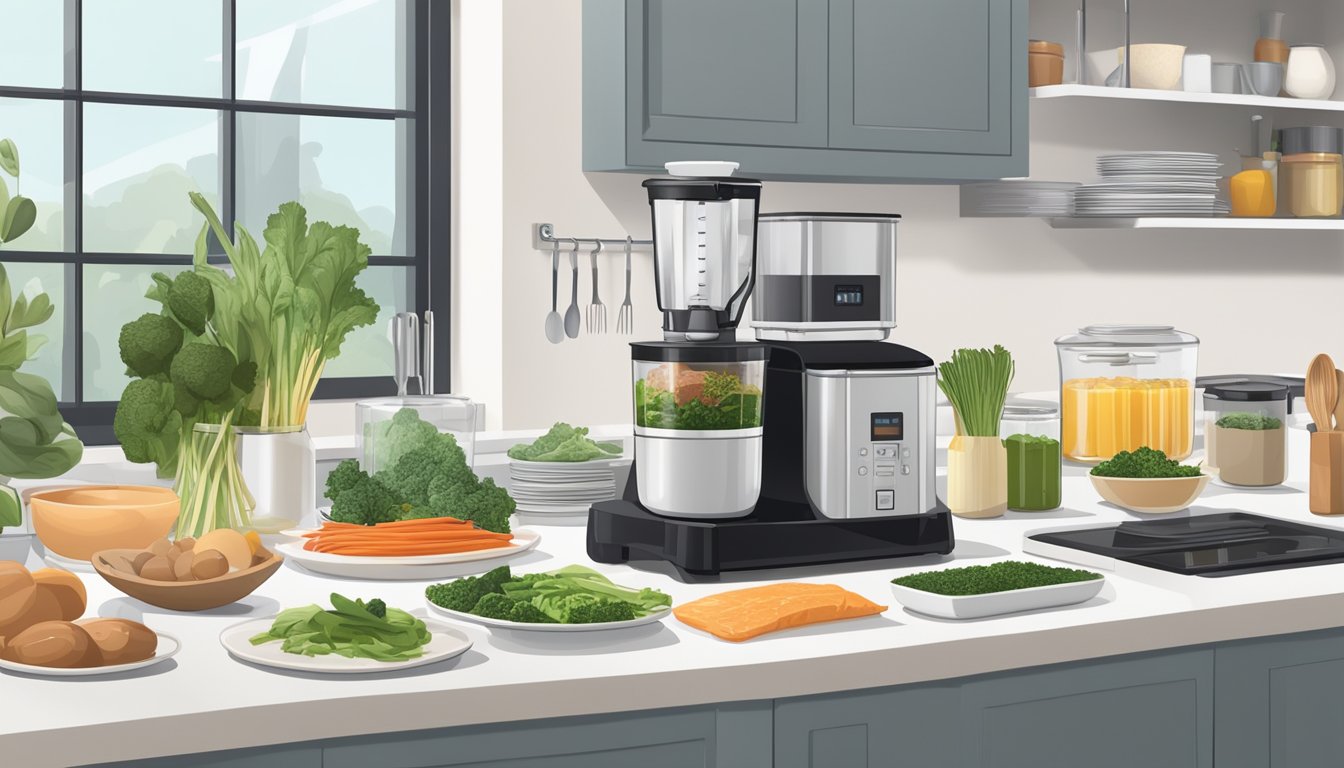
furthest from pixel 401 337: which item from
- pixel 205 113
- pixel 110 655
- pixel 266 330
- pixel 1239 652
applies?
pixel 205 113

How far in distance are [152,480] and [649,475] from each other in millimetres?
717

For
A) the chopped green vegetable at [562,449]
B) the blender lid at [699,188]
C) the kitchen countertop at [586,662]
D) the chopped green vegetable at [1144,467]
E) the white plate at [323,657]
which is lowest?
the kitchen countertop at [586,662]

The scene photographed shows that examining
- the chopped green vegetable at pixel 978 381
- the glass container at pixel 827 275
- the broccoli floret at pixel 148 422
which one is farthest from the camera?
the chopped green vegetable at pixel 978 381

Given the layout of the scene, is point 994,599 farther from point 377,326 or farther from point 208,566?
point 377,326

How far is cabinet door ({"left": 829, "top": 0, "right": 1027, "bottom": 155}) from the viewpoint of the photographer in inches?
132

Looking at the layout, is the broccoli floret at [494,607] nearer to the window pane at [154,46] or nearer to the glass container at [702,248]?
the glass container at [702,248]

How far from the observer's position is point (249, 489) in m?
1.78

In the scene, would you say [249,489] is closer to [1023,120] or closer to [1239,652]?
[1239,652]

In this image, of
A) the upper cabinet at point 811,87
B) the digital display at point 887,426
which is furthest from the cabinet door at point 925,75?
the digital display at point 887,426

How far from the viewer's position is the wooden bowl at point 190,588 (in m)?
1.45

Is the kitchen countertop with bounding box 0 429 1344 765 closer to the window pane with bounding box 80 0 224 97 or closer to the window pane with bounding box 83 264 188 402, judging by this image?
the window pane with bounding box 83 264 188 402

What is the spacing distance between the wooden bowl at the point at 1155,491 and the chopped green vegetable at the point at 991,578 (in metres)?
0.49

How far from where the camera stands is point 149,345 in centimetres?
172

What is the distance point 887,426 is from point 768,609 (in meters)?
0.38
